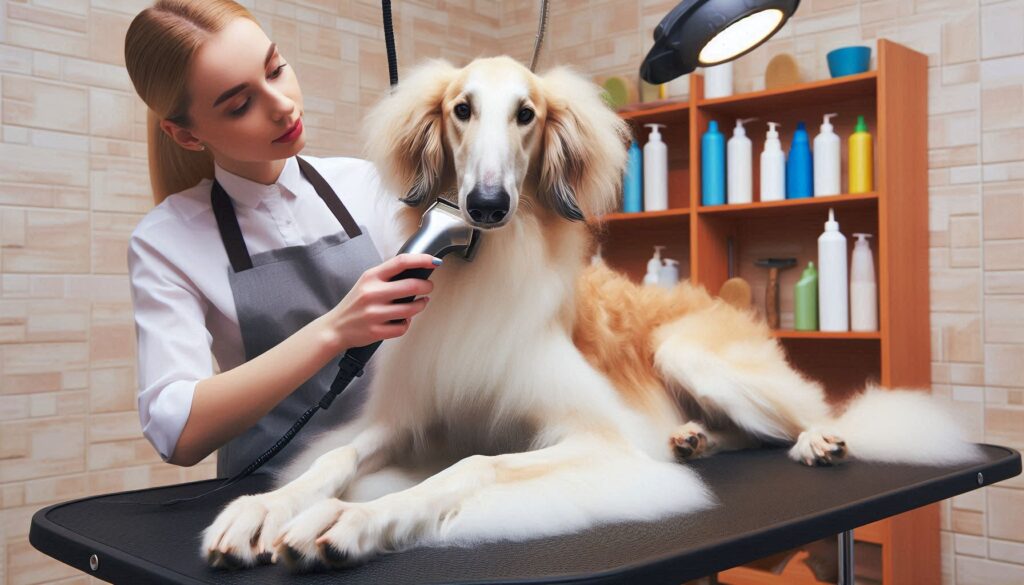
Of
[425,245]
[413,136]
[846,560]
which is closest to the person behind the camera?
[425,245]

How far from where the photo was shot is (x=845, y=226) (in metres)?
3.72

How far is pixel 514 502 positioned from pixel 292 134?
32.6 inches

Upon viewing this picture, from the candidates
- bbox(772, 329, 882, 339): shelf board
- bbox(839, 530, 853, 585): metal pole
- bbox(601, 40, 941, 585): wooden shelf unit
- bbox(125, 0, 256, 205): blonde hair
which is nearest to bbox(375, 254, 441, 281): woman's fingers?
bbox(125, 0, 256, 205): blonde hair

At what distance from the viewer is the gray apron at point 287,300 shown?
1777 millimetres

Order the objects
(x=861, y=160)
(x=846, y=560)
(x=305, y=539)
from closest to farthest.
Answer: (x=305, y=539) → (x=846, y=560) → (x=861, y=160)

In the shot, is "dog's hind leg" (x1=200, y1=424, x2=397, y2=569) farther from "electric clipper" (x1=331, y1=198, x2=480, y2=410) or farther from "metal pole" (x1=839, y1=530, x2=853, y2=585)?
"metal pole" (x1=839, y1=530, x2=853, y2=585)

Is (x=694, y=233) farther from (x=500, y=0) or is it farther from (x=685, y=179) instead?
(x=500, y=0)

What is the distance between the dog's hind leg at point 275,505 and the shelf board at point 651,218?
255 centimetres

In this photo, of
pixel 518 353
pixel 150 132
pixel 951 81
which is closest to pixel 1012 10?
pixel 951 81

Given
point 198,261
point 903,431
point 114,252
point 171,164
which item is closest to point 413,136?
point 198,261

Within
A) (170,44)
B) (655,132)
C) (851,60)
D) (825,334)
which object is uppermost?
(851,60)

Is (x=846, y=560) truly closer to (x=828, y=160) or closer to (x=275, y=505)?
(x=275, y=505)

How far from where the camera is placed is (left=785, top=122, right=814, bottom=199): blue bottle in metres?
3.61

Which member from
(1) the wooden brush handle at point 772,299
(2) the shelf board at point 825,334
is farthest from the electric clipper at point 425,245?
(1) the wooden brush handle at point 772,299
